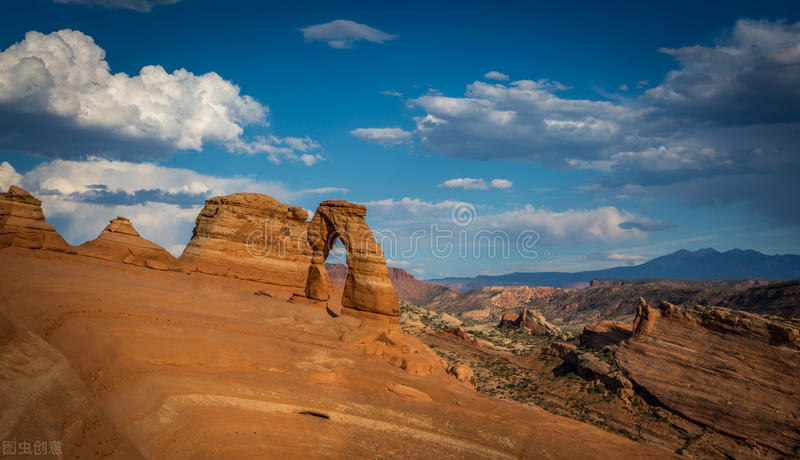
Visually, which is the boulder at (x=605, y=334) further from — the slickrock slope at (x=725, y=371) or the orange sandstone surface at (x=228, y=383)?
the orange sandstone surface at (x=228, y=383)

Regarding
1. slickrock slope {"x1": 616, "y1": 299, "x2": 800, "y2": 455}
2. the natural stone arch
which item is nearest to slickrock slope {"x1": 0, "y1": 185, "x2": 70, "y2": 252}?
the natural stone arch

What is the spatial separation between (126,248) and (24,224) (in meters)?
6.61

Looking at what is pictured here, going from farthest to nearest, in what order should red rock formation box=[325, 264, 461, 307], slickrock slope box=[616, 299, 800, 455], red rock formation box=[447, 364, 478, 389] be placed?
red rock formation box=[325, 264, 461, 307], red rock formation box=[447, 364, 478, 389], slickrock slope box=[616, 299, 800, 455]

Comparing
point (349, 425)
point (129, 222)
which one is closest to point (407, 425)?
point (349, 425)

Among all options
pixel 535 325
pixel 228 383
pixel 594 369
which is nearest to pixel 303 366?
pixel 228 383

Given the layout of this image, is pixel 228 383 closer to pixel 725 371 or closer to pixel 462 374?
pixel 462 374

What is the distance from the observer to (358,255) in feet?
83.2

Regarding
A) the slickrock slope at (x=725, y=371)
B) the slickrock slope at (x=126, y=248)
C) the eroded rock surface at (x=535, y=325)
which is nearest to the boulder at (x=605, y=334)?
the slickrock slope at (x=725, y=371)

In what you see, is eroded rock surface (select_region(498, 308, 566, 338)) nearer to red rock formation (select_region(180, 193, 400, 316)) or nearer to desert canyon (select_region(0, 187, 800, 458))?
desert canyon (select_region(0, 187, 800, 458))

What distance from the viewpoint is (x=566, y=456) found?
1301 cm

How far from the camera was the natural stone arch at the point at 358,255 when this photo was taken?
24703 millimetres

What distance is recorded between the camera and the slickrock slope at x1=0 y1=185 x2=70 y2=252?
89.5ft

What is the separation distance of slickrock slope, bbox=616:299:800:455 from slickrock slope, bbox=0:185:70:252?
39.8 m

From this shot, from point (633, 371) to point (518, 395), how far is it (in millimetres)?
7729
